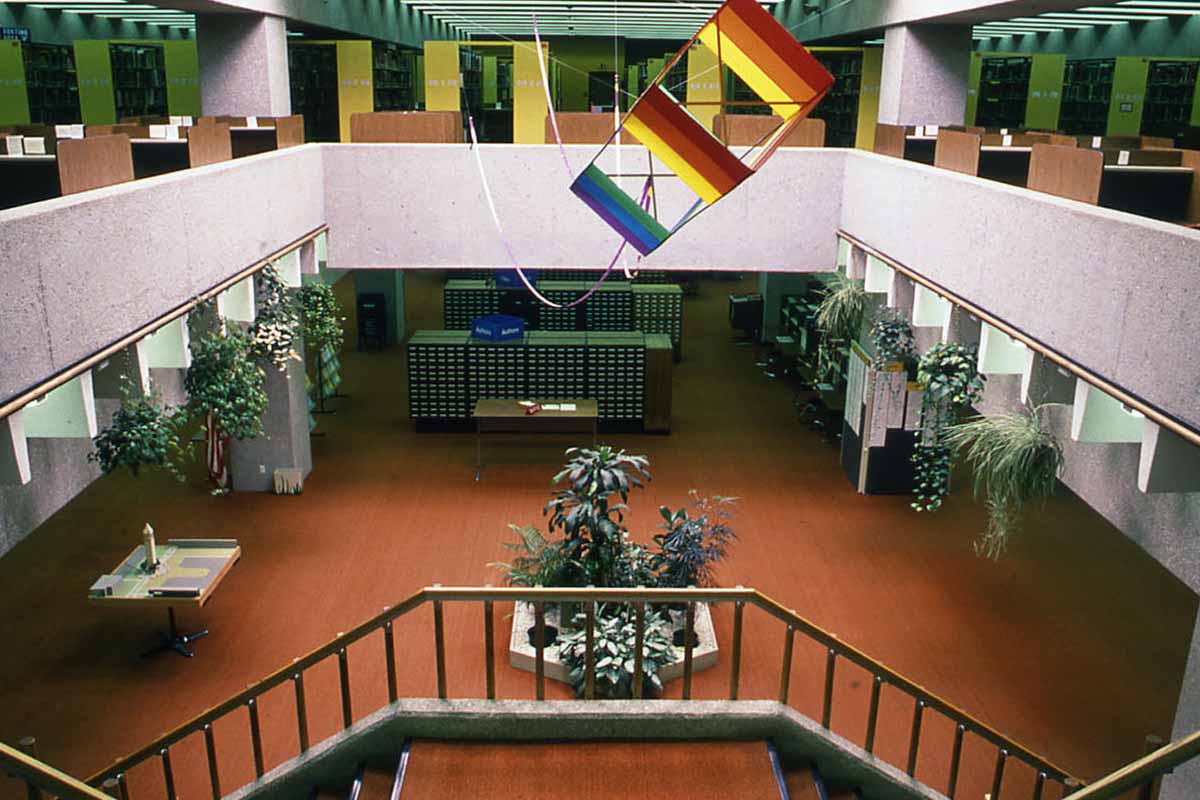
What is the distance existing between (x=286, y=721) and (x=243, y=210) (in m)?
3.50

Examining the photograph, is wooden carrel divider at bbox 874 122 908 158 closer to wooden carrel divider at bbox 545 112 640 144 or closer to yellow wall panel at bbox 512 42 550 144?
wooden carrel divider at bbox 545 112 640 144

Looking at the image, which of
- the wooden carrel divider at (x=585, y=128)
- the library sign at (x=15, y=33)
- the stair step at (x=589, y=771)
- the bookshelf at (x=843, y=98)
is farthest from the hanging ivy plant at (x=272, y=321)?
the library sign at (x=15, y=33)

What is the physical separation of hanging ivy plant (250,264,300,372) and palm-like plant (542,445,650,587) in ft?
8.23

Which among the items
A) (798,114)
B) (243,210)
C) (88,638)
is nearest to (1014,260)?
(798,114)

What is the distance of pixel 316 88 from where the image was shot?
13.7 m

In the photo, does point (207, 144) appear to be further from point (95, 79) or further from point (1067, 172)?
point (95, 79)

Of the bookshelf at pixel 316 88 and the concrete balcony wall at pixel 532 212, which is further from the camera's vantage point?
the bookshelf at pixel 316 88

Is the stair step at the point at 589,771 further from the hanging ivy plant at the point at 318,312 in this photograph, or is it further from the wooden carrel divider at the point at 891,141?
the wooden carrel divider at the point at 891,141

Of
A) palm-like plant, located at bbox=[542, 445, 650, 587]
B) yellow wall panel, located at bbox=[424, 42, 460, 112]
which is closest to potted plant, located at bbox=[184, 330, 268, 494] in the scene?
palm-like plant, located at bbox=[542, 445, 650, 587]

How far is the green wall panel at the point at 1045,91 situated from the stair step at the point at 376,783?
11.6 m

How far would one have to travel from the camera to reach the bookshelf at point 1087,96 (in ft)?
46.8

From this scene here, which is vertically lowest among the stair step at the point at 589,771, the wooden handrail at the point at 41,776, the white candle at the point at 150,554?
the white candle at the point at 150,554

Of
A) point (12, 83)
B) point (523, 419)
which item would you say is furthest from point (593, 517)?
point (12, 83)

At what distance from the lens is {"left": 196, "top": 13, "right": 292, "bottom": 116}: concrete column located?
1005cm
